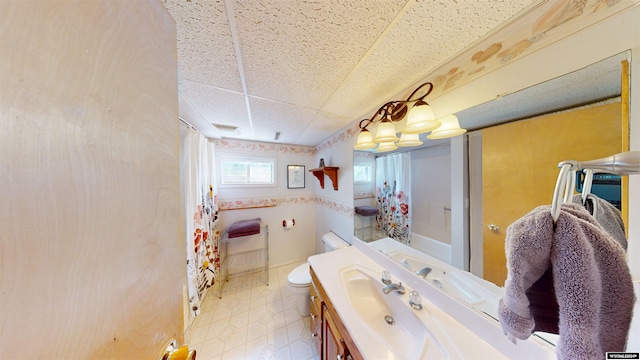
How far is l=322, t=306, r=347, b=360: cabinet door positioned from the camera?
0.79 metres

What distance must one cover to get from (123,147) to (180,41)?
62 cm

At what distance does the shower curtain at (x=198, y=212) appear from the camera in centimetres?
146

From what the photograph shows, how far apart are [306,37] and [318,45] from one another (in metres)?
0.06

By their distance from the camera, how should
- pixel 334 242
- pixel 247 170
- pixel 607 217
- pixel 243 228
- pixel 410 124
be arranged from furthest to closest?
pixel 247 170 < pixel 243 228 < pixel 334 242 < pixel 410 124 < pixel 607 217

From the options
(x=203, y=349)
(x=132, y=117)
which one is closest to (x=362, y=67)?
(x=132, y=117)

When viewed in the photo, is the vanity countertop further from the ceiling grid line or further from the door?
the ceiling grid line

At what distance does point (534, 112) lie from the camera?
646mm

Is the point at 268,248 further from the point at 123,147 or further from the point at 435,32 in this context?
the point at 435,32

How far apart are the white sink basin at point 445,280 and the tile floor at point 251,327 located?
1.01 metres

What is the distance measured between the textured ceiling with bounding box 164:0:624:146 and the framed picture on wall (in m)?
1.24

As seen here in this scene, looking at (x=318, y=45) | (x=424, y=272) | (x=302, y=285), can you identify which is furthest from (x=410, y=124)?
(x=302, y=285)

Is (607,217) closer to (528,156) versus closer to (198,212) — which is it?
(528,156)

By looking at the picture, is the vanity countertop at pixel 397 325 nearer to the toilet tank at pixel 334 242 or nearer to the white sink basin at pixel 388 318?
the white sink basin at pixel 388 318

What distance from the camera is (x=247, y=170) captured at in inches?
87.8
